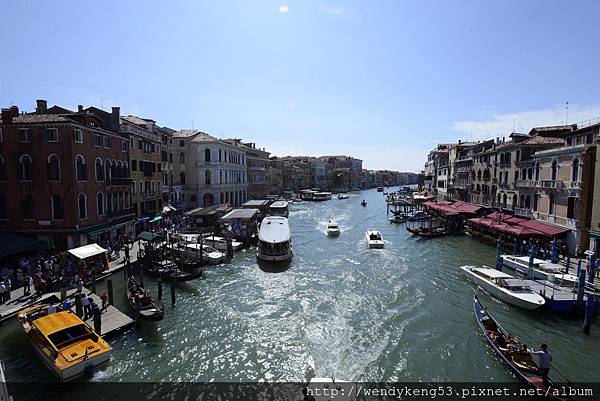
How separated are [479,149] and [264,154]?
5538 cm

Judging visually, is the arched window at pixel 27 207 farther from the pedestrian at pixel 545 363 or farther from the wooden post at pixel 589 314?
the wooden post at pixel 589 314

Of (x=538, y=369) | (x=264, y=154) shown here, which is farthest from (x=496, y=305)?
(x=264, y=154)

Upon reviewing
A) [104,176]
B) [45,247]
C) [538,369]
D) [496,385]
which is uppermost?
[104,176]

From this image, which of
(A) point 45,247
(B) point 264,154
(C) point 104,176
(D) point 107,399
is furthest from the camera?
(B) point 264,154

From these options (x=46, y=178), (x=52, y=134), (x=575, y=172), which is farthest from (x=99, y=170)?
(x=575, y=172)

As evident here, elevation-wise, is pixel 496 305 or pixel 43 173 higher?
pixel 43 173

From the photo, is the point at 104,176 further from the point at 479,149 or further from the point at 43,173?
the point at 479,149

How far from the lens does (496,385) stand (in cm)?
1346

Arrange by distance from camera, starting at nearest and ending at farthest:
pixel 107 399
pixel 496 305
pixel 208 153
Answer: pixel 107 399, pixel 496 305, pixel 208 153

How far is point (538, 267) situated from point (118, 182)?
3766 centimetres

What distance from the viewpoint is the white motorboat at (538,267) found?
23938 mm

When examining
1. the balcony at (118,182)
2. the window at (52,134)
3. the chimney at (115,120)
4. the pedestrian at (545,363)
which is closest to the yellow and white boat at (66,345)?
the window at (52,134)

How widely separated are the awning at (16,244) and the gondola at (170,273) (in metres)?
Result: 8.11

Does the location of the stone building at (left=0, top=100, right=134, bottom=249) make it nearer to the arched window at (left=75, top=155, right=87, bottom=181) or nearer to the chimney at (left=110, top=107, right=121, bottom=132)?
the arched window at (left=75, top=155, right=87, bottom=181)
